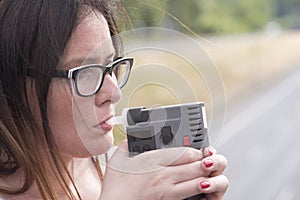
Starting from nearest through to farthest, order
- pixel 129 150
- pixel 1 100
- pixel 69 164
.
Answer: pixel 129 150
pixel 1 100
pixel 69 164

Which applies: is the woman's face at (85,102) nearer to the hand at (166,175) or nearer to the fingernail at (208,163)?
the hand at (166,175)

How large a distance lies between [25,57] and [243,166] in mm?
9204

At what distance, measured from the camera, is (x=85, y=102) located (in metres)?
1.29

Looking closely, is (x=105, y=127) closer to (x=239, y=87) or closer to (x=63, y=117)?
(x=63, y=117)

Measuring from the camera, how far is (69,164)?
1.52 metres

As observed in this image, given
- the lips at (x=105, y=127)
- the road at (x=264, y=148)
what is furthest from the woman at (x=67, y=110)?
the road at (x=264, y=148)

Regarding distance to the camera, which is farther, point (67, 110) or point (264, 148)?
point (264, 148)

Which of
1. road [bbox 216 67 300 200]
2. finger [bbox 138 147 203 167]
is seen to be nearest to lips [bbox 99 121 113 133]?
finger [bbox 138 147 203 167]

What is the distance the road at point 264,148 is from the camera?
899cm

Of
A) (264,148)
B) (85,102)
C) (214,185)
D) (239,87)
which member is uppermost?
(85,102)

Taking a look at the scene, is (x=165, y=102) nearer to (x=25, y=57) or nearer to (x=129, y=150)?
(x=129, y=150)

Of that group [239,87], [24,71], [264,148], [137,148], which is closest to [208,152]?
[137,148]

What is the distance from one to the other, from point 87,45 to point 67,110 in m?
0.13

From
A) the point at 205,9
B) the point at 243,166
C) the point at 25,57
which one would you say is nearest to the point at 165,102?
the point at 25,57
